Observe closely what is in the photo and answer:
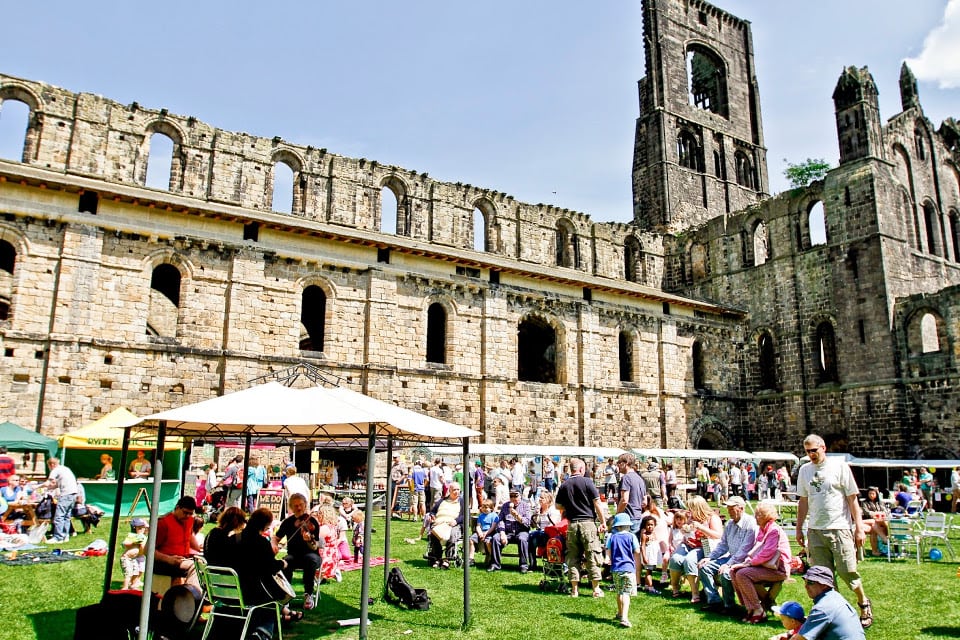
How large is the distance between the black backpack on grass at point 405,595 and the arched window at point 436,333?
15.7 metres

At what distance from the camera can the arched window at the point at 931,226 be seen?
30.9m

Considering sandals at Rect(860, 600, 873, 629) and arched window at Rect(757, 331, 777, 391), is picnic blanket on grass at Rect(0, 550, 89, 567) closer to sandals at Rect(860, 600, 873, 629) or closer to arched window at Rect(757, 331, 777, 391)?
sandals at Rect(860, 600, 873, 629)

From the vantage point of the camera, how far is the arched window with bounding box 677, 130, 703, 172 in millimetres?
38125

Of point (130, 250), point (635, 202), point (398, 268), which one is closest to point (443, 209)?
point (398, 268)

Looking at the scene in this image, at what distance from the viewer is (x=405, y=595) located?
830 centimetres

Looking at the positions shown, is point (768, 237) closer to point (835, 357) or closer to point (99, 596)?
point (835, 357)

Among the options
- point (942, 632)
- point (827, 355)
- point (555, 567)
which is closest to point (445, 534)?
point (555, 567)

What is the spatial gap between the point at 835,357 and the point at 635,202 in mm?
13467

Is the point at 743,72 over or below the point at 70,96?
over

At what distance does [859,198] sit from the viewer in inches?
1083

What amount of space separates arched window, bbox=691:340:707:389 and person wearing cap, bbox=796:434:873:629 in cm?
2354

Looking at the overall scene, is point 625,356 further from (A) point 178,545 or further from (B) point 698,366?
(A) point 178,545

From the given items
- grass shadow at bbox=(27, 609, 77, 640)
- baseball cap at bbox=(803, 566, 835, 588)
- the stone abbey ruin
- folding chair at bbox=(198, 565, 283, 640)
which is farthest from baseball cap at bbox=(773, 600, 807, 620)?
the stone abbey ruin

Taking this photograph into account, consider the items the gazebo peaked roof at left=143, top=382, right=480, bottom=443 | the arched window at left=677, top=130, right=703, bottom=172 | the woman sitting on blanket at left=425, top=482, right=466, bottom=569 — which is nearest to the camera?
the gazebo peaked roof at left=143, top=382, right=480, bottom=443
